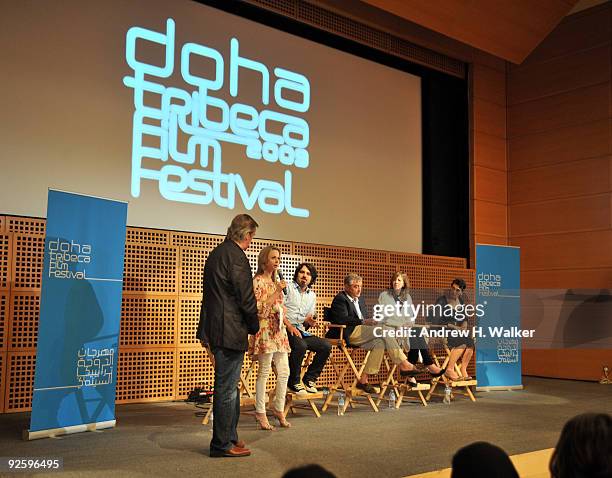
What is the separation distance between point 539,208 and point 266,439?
697 centimetres


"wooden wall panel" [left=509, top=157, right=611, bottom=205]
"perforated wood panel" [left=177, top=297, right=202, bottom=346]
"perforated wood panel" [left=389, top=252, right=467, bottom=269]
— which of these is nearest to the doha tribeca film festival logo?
"perforated wood panel" [left=177, top=297, right=202, bottom=346]

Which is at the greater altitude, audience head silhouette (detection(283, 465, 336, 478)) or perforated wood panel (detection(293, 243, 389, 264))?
perforated wood panel (detection(293, 243, 389, 264))

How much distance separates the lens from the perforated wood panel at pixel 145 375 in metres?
6.56

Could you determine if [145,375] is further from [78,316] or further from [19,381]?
[78,316]

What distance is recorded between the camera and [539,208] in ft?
33.6

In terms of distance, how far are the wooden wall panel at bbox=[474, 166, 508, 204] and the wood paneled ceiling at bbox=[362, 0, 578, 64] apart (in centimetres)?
178

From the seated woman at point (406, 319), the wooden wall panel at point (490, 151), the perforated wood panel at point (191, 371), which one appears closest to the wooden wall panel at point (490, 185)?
the wooden wall panel at point (490, 151)

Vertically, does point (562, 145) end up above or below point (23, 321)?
above

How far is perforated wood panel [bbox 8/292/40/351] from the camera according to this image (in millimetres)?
5887

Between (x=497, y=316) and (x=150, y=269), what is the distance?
4.10 m

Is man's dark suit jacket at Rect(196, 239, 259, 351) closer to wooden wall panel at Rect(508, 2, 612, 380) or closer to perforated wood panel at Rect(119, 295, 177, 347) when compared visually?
perforated wood panel at Rect(119, 295, 177, 347)

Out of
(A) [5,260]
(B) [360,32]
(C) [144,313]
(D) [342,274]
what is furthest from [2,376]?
(B) [360,32]

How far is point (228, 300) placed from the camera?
13.6 feet

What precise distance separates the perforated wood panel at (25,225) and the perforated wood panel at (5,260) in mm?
93
